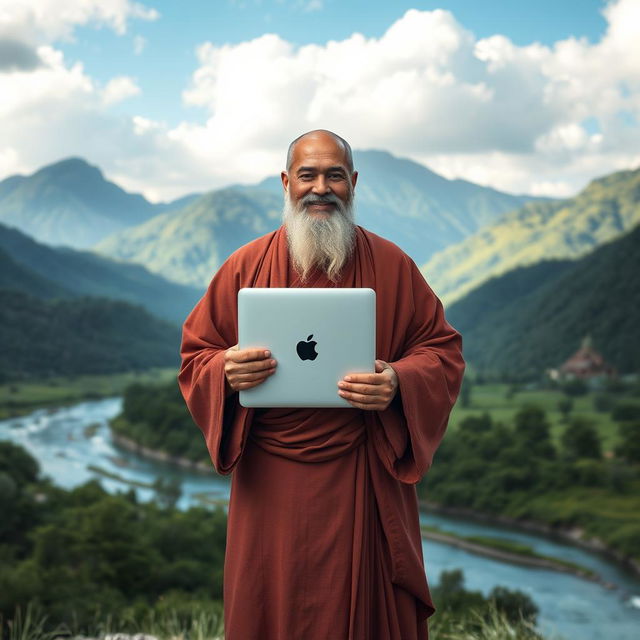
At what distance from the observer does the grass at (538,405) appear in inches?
2820

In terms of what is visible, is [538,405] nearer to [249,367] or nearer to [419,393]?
[419,393]

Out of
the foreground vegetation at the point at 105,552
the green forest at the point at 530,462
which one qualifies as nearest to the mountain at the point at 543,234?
the green forest at the point at 530,462

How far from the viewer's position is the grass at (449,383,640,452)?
235 feet

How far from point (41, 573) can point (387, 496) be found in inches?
1178

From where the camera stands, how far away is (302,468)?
9.53ft

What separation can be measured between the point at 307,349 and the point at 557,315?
109 meters

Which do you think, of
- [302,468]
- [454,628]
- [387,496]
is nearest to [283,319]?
[302,468]

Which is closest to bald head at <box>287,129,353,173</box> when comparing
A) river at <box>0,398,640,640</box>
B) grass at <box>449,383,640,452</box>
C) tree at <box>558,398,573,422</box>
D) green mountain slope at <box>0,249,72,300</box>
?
river at <box>0,398,640,640</box>

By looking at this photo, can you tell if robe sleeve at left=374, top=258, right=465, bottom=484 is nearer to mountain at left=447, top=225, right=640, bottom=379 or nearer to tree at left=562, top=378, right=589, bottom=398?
mountain at left=447, top=225, right=640, bottom=379

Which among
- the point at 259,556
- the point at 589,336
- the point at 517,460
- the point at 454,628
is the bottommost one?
the point at 517,460

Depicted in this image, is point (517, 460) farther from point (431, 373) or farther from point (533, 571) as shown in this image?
point (431, 373)

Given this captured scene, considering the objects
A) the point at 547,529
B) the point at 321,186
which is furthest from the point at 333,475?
the point at 547,529

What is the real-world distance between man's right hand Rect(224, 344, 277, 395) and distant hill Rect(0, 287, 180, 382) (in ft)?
309

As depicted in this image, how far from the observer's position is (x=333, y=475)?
289 centimetres
